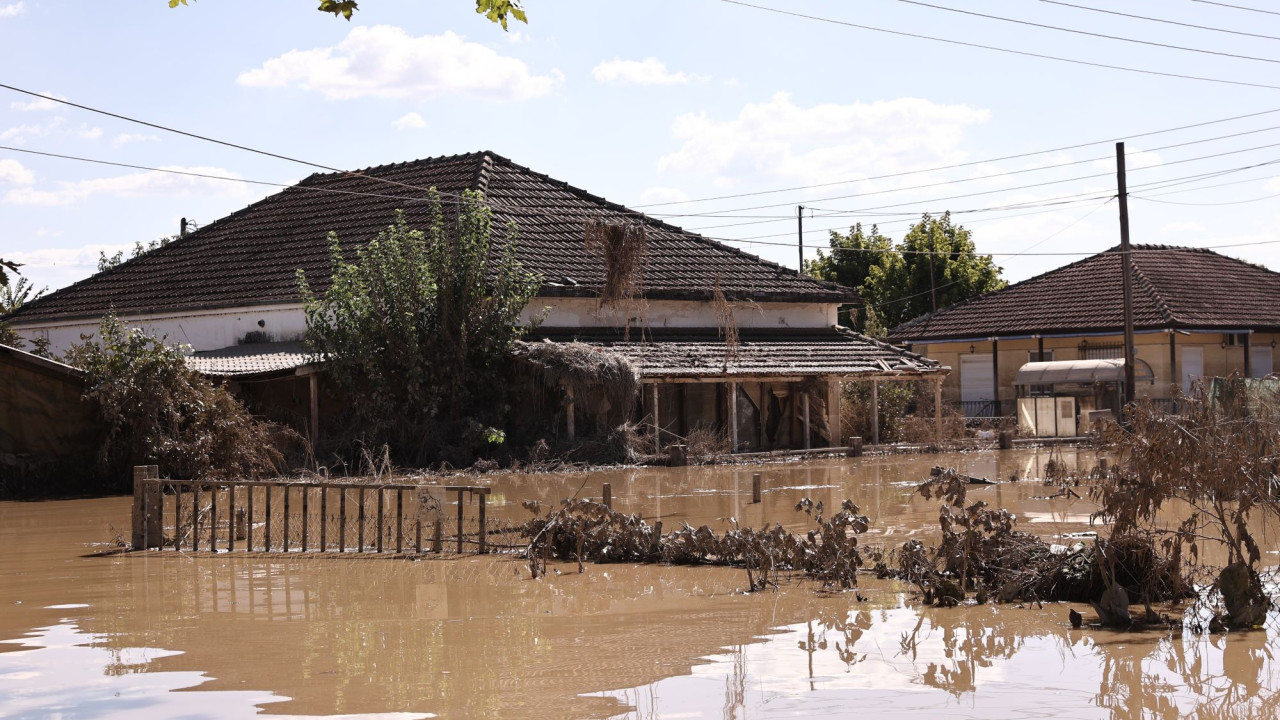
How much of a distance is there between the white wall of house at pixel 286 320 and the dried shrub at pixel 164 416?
6192 mm

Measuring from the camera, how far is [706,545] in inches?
482

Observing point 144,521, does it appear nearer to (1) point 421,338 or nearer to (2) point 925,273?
(1) point 421,338

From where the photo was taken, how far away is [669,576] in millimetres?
11844

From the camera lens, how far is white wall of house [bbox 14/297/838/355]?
28.8 m

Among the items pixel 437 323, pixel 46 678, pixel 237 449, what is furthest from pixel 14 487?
pixel 46 678

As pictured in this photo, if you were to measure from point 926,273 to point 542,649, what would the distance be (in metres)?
46.5

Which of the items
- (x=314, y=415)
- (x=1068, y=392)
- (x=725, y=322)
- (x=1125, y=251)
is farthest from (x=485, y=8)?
(x=1068, y=392)

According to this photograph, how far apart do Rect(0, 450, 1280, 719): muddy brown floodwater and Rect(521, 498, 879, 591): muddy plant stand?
0.85 feet

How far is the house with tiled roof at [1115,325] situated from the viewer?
1519 inches

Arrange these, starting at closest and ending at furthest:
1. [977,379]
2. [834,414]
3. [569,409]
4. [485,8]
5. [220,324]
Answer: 1. [485,8]
2. [569,409]
3. [220,324]
4. [834,414]
5. [977,379]

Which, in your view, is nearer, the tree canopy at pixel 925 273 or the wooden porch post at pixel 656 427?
the wooden porch post at pixel 656 427

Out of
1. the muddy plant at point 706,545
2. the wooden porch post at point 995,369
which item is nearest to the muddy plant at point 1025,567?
the muddy plant at point 706,545

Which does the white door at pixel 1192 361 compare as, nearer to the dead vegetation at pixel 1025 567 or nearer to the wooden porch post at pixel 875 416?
the wooden porch post at pixel 875 416

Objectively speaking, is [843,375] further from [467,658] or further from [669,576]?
[467,658]
